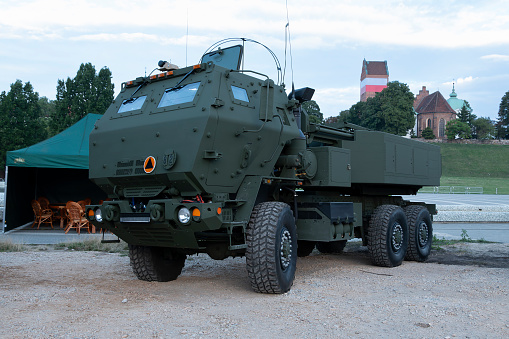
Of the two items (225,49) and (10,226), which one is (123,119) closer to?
(225,49)

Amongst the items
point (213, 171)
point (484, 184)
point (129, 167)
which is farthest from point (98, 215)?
point (484, 184)

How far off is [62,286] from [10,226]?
32.7 feet

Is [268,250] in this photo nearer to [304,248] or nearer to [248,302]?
[248,302]

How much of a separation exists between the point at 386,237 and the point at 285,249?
3285 millimetres

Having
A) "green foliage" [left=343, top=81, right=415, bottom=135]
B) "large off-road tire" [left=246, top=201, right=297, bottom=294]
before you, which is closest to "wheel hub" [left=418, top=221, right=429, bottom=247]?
"large off-road tire" [left=246, top=201, right=297, bottom=294]

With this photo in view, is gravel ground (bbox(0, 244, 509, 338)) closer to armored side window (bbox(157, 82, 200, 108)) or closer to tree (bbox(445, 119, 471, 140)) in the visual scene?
armored side window (bbox(157, 82, 200, 108))

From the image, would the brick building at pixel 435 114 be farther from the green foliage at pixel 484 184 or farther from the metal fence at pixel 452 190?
the metal fence at pixel 452 190

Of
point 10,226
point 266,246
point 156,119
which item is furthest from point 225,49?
point 10,226

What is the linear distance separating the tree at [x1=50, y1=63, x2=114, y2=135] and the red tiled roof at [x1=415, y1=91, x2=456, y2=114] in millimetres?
90079

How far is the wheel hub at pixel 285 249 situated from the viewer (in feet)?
23.4

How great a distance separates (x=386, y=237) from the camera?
9.80 metres

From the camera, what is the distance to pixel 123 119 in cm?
750

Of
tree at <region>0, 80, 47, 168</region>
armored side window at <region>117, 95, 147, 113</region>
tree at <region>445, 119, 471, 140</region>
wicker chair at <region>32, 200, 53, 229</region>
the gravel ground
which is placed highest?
tree at <region>445, 119, 471, 140</region>

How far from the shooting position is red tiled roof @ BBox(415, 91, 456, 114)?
Answer: 121000 millimetres
